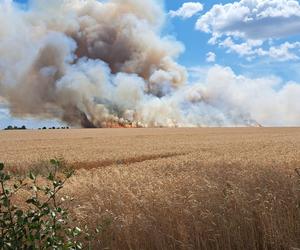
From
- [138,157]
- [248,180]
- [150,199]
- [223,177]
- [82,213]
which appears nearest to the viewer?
[82,213]

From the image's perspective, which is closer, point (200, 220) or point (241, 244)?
point (241, 244)

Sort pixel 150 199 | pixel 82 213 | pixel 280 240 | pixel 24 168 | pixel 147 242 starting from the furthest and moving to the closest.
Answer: pixel 24 168 < pixel 150 199 < pixel 82 213 < pixel 147 242 < pixel 280 240

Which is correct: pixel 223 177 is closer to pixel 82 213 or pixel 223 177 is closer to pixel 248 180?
pixel 248 180

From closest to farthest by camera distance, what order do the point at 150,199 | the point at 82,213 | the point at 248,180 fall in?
the point at 82,213, the point at 150,199, the point at 248,180

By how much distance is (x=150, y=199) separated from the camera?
7.24m

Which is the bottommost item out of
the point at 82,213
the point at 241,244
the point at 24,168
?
the point at 241,244

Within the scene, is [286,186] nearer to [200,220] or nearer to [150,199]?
[200,220]

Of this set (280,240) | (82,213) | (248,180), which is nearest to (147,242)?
(82,213)

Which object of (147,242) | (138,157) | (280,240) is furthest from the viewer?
(138,157)

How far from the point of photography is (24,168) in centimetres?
2352

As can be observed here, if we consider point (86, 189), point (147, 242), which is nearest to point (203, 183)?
point (147, 242)

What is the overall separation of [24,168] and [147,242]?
1844cm

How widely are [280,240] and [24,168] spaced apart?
64.3 feet

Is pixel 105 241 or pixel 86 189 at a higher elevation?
pixel 86 189
